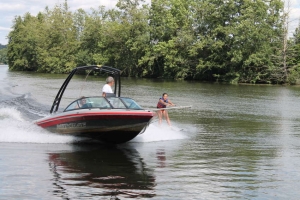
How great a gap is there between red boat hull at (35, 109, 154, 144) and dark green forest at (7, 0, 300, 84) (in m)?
47.8

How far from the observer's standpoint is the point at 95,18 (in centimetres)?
9012

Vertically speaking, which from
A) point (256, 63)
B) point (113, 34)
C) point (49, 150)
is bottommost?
point (49, 150)

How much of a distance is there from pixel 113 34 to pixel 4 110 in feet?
202

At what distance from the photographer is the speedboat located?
13.2 metres

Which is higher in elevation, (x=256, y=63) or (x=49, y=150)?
(x=256, y=63)

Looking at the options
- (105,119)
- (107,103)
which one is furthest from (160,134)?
(105,119)

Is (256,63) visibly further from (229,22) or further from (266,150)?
(266,150)

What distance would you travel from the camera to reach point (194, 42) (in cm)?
7006

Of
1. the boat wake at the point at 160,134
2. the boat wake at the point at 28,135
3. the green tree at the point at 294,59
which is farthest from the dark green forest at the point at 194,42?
the boat wake at the point at 28,135

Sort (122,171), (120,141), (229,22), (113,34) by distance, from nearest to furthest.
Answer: (122,171) < (120,141) < (229,22) < (113,34)

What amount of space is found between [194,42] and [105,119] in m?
58.1

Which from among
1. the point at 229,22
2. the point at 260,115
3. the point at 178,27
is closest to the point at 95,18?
the point at 178,27

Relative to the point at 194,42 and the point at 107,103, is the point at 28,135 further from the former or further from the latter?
the point at 194,42

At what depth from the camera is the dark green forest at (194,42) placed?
201ft
